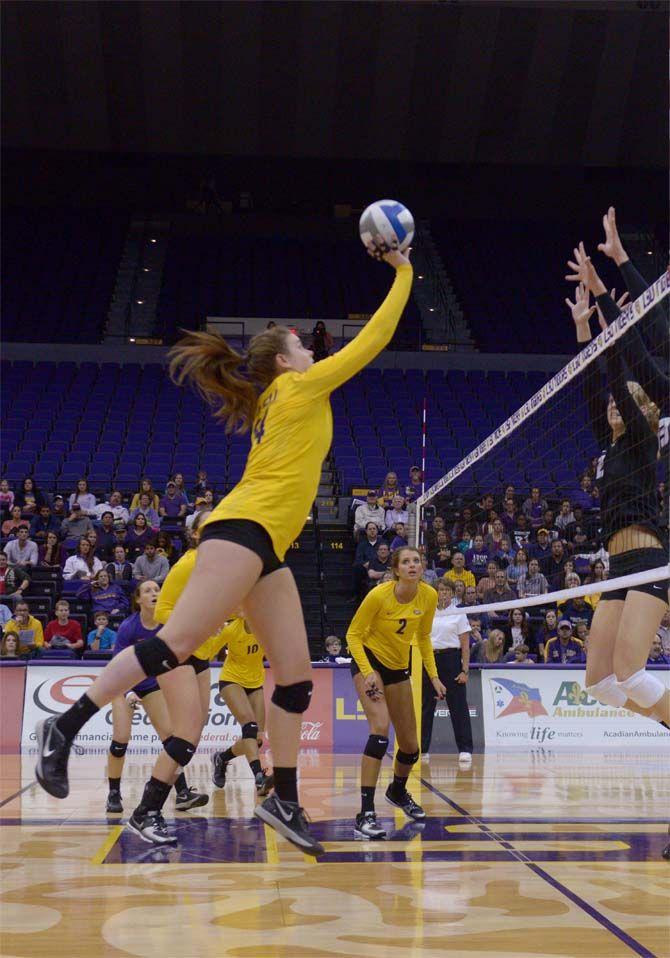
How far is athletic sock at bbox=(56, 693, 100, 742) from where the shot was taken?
12.5 ft

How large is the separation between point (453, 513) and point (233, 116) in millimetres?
13710

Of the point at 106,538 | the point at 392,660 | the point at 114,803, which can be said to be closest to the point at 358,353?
the point at 392,660

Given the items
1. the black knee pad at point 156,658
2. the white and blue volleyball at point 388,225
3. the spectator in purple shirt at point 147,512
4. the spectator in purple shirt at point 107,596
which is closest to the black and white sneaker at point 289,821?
the black knee pad at point 156,658

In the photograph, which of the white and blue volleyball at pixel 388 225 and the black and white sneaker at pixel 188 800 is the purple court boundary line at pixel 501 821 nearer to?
the black and white sneaker at pixel 188 800

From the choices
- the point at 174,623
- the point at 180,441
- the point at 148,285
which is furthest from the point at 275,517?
the point at 148,285

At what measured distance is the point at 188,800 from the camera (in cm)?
736

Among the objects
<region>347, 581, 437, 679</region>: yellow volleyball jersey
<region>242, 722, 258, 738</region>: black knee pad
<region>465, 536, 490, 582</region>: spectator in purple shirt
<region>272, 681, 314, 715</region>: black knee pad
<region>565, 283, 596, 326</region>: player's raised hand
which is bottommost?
<region>242, 722, 258, 738</region>: black knee pad

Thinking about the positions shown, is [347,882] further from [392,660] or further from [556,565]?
[556,565]

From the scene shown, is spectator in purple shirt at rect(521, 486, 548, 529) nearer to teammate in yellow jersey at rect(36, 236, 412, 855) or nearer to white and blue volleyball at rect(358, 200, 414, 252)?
white and blue volleyball at rect(358, 200, 414, 252)

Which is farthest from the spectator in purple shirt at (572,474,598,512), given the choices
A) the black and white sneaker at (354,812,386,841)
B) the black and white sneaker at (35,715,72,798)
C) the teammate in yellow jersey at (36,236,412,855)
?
the black and white sneaker at (35,715,72,798)

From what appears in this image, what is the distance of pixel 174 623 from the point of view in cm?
375

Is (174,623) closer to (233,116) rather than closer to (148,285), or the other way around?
(233,116)

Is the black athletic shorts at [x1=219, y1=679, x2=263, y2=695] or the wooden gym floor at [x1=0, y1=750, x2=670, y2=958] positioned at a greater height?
the black athletic shorts at [x1=219, y1=679, x2=263, y2=695]

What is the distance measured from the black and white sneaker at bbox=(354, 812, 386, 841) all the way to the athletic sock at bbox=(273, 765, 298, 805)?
81.1 inches
